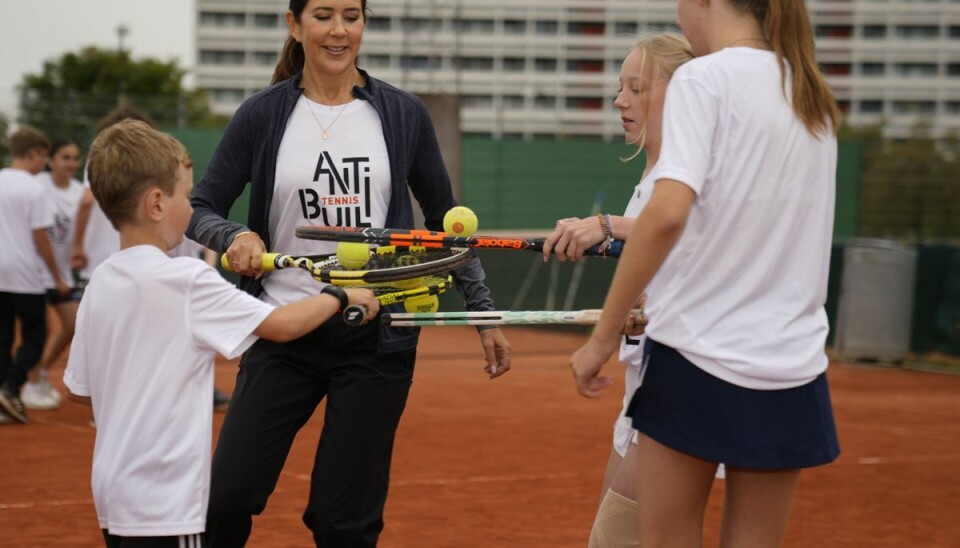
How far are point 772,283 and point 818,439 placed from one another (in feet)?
1.23

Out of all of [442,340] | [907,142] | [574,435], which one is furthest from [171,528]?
[907,142]

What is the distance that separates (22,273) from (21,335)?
1.61 feet

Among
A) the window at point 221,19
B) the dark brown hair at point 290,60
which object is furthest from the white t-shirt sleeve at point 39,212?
the window at point 221,19

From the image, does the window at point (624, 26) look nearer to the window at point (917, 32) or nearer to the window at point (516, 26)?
the window at point (516, 26)

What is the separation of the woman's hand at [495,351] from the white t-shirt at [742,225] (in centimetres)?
132

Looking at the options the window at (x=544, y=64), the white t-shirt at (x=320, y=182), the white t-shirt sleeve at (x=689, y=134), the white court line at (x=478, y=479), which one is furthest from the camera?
the window at (x=544, y=64)

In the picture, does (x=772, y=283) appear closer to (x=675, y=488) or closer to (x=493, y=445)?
(x=675, y=488)

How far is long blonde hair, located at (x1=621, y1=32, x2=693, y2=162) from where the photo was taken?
4.07 metres

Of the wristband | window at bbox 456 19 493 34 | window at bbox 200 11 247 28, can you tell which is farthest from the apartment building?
the wristband

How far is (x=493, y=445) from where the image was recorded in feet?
31.7

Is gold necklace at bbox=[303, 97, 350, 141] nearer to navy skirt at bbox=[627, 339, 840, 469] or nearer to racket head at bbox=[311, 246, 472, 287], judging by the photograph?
racket head at bbox=[311, 246, 472, 287]

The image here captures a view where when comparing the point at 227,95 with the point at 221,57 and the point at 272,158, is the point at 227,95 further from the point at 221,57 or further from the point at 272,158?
the point at 272,158

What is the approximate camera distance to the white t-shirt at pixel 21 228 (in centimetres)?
1013

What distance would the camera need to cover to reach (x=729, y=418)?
301 cm
